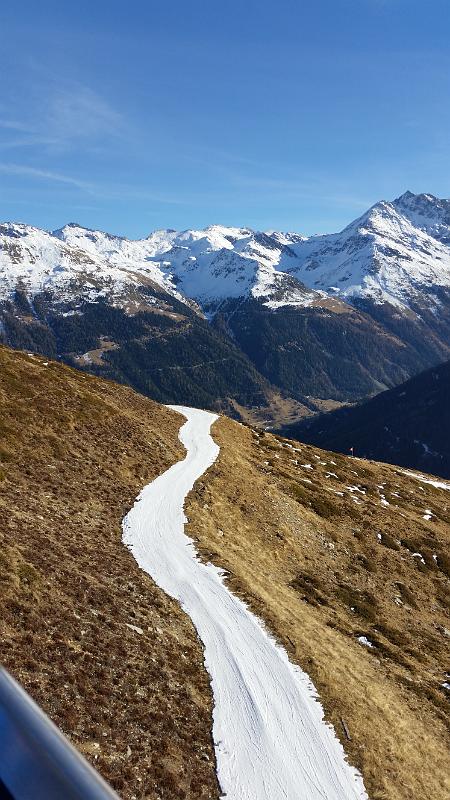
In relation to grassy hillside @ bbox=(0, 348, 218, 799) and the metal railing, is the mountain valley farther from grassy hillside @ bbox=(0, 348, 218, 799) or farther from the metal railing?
the metal railing

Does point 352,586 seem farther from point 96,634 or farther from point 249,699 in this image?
point 96,634

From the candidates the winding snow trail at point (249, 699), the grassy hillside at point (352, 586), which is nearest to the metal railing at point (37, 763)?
the winding snow trail at point (249, 699)

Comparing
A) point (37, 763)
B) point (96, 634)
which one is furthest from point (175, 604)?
point (37, 763)

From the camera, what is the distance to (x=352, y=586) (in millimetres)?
42812

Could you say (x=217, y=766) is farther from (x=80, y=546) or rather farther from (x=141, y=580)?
(x=80, y=546)

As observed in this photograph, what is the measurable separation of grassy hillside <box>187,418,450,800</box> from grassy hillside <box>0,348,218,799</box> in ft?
20.2

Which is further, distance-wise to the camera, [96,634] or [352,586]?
[352,586]

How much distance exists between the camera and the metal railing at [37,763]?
2.65m

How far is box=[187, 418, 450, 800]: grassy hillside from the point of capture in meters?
21.5

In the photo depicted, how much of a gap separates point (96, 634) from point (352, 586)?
28452 millimetres

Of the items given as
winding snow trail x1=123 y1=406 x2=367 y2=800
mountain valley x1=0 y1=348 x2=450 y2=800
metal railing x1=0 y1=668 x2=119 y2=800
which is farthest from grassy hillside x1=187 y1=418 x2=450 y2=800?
metal railing x1=0 y1=668 x2=119 y2=800

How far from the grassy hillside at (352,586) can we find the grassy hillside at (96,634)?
20.2 feet

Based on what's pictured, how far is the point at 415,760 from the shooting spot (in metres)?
20.7

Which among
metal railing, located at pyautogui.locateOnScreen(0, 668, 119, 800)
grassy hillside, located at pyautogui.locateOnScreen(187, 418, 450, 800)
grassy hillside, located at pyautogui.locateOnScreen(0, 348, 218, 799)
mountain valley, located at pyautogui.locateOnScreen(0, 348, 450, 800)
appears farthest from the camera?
grassy hillside, located at pyautogui.locateOnScreen(187, 418, 450, 800)
